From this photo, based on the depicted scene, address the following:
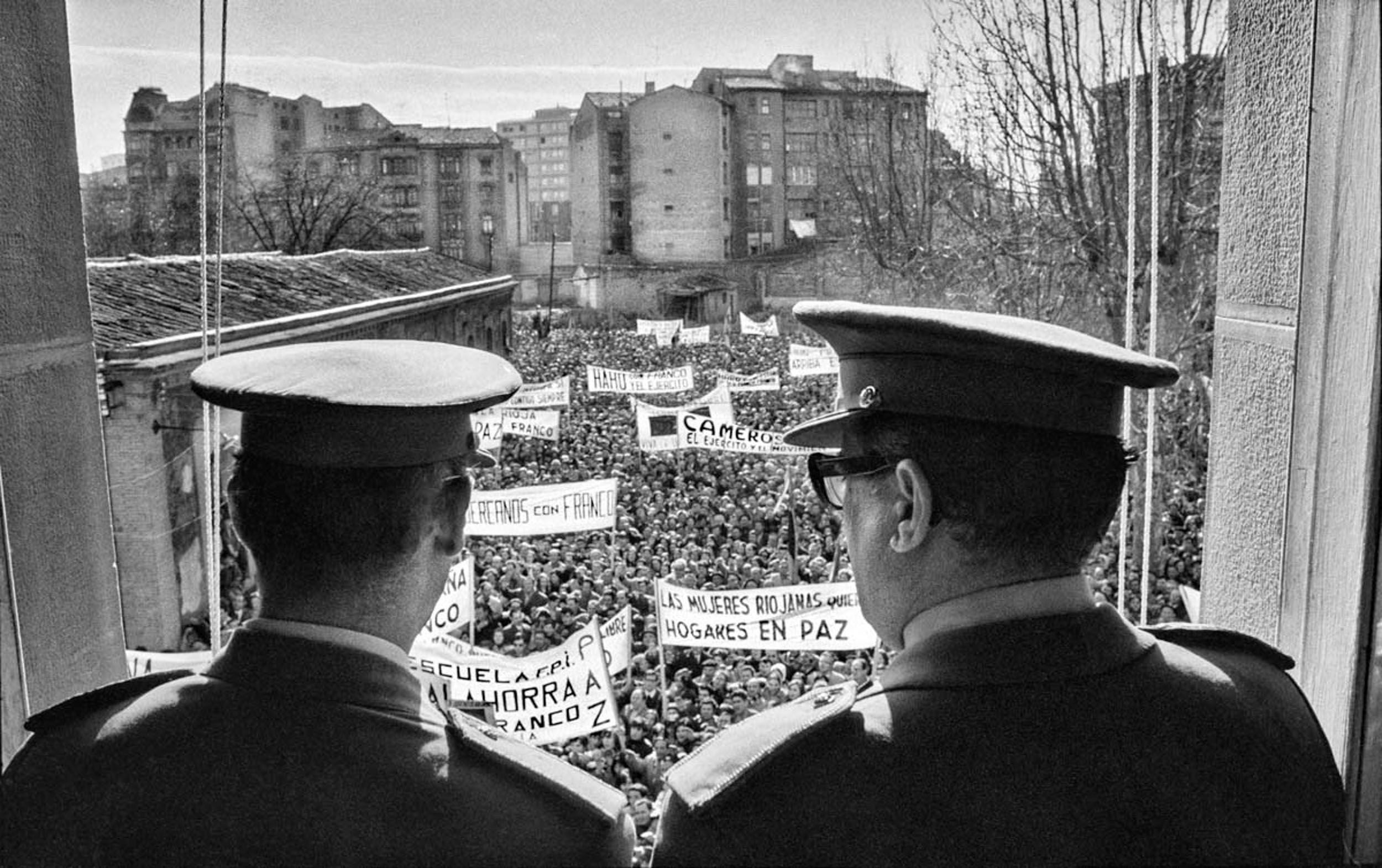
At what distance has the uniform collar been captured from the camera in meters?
1.51

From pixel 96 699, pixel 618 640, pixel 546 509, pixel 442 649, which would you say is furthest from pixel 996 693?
pixel 546 509

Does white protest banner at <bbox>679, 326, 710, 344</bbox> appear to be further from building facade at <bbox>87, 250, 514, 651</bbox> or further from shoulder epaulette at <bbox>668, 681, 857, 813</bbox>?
shoulder epaulette at <bbox>668, 681, 857, 813</bbox>

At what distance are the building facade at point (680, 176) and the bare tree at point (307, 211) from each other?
12.0 meters

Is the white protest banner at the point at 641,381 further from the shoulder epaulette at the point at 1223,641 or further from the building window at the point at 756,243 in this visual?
the building window at the point at 756,243

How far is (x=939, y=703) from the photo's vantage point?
150 centimetres

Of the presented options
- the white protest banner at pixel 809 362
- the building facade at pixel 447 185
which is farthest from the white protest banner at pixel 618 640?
the building facade at pixel 447 185

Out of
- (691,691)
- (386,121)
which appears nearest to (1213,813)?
(691,691)

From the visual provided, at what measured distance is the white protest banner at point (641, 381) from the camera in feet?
61.2

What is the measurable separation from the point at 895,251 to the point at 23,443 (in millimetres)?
28880

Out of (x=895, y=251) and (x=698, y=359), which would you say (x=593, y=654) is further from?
(x=698, y=359)

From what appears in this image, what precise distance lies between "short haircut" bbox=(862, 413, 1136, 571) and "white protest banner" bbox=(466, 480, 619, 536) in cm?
876

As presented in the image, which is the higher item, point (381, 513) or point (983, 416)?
point (983, 416)

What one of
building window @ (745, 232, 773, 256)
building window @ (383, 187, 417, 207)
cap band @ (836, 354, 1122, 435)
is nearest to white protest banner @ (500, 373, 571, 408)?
cap band @ (836, 354, 1122, 435)

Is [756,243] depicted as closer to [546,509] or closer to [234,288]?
[234,288]
